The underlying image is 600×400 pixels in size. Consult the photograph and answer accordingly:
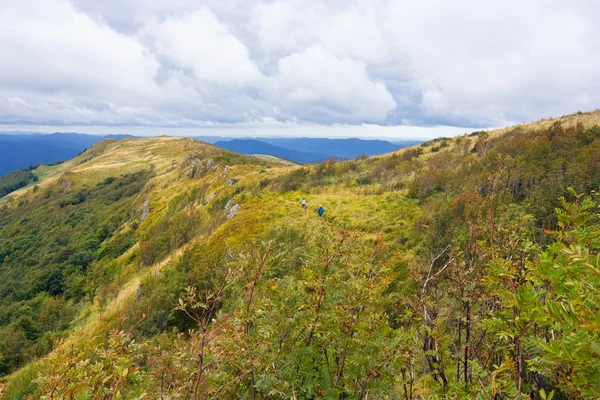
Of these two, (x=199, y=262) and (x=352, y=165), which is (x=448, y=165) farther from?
(x=199, y=262)

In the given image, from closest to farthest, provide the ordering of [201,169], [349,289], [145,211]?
[349,289]
[145,211]
[201,169]

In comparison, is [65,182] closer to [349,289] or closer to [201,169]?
[201,169]

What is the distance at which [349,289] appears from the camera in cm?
272

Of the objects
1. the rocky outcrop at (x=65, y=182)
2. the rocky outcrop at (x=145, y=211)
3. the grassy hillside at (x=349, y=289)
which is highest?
the grassy hillside at (x=349, y=289)

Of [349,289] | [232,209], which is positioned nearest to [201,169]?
[232,209]

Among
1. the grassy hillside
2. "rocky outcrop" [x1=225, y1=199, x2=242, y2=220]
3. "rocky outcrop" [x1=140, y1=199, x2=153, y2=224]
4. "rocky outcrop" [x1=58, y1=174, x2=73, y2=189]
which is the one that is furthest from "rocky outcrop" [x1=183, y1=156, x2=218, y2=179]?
"rocky outcrop" [x1=58, y1=174, x2=73, y2=189]

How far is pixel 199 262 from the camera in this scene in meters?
17.1

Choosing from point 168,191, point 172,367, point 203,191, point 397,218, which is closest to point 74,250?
point 168,191

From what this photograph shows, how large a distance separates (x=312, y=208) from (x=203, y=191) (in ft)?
76.7

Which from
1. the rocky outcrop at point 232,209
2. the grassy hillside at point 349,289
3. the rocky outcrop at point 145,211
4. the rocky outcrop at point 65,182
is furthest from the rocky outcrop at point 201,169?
the rocky outcrop at point 65,182

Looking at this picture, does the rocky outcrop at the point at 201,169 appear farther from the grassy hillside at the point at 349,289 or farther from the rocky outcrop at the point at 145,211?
the rocky outcrop at the point at 145,211

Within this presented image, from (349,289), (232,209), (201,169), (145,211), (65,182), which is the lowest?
(65,182)

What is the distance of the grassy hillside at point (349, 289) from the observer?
2076 millimetres

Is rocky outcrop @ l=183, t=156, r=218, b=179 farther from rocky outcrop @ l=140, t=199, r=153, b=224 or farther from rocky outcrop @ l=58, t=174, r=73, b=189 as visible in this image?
rocky outcrop @ l=58, t=174, r=73, b=189
